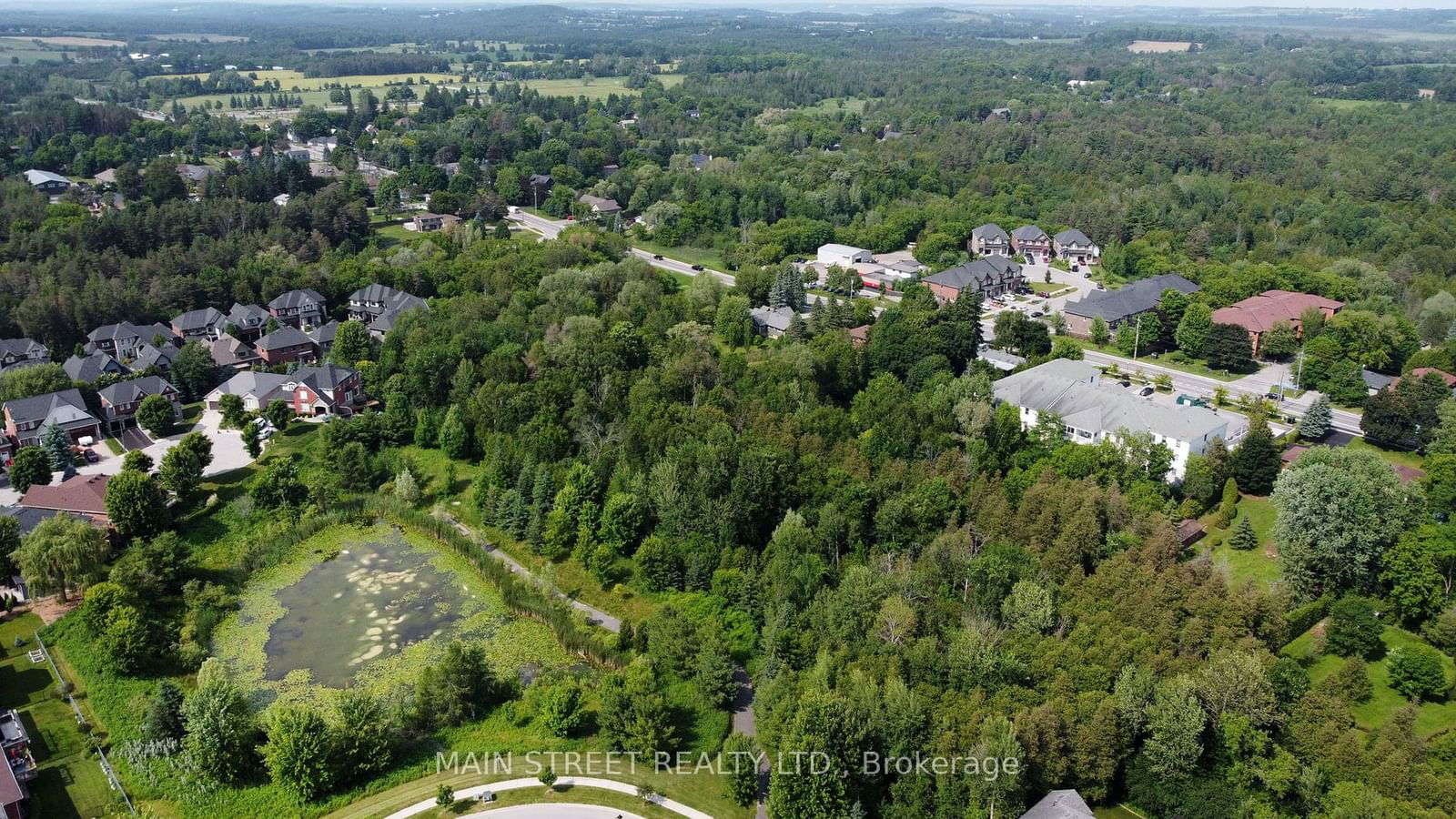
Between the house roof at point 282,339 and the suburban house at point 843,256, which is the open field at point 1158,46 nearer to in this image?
the suburban house at point 843,256

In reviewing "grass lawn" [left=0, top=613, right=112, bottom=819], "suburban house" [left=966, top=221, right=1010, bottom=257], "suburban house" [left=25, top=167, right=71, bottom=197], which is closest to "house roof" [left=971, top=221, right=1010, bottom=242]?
"suburban house" [left=966, top=221, right=1010, bottom=257]

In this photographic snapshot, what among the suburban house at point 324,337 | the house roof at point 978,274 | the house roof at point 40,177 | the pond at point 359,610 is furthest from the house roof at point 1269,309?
the house roof at point 40,177

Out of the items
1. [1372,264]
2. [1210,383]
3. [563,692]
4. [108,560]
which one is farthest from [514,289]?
[1372,264]

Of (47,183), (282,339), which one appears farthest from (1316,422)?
(47,183)

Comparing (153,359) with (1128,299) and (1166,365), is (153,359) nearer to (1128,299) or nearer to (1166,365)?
(1166,365)

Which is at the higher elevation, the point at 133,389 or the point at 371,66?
the point at 371,66

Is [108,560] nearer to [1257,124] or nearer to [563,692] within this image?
[563,692]
